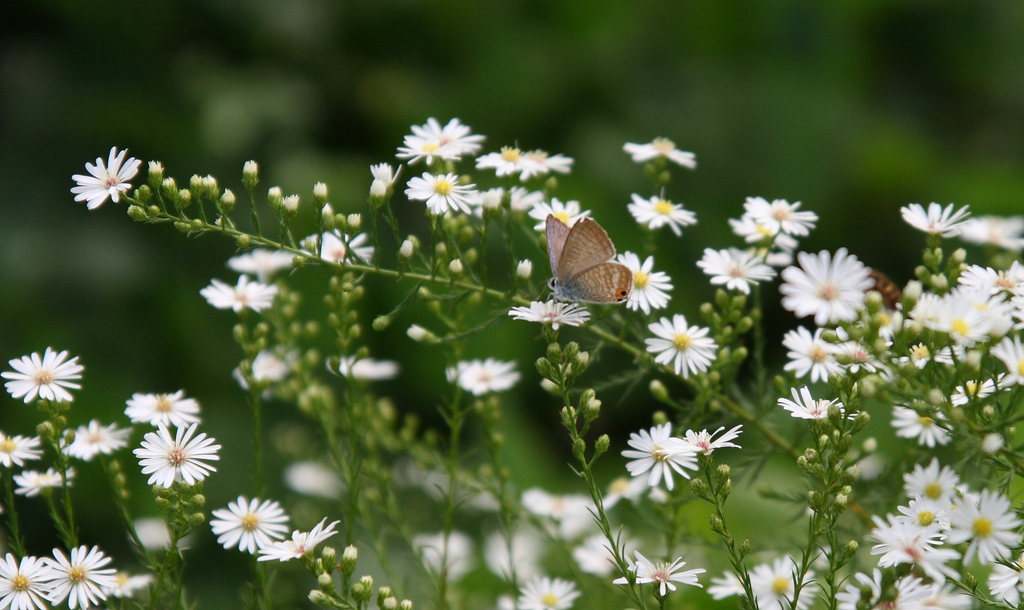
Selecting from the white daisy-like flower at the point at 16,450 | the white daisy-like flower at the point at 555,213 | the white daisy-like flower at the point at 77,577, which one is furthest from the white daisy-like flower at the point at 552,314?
the white daisy-like flower at the point at 16,450

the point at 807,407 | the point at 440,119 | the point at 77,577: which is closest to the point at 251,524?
the point at 77,577

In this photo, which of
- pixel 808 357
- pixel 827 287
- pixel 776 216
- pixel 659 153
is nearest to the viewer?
pixel 827 287

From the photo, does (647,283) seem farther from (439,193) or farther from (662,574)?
(662,574)

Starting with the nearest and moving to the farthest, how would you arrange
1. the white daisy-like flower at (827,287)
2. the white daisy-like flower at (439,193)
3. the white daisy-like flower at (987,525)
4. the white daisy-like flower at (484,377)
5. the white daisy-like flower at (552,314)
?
the white daisy-like flower at (987,525) → the white daisy-like flower at (827,287) → the white daisy-like flower at (552,314) → the white daisy-like flower at (439,193) → the white daisy-like flower at (484,377)

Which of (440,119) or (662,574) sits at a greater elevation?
(440,119)

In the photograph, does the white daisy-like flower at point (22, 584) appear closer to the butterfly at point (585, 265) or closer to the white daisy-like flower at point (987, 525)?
the butterfly at point (585, 265)

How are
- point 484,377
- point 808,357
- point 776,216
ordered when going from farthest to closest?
1. point 484,377
2. point 776,216
3. point 808,357
